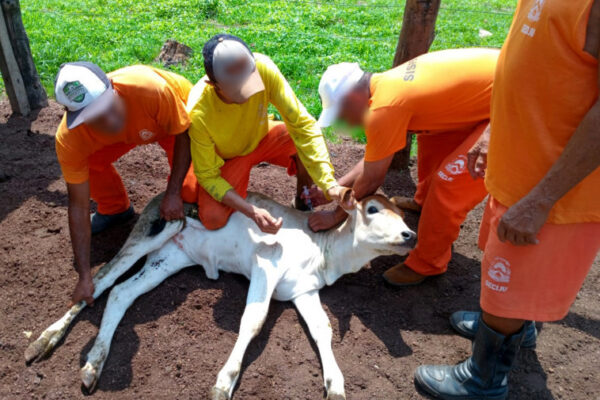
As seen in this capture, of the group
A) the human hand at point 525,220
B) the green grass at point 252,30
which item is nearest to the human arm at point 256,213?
the human hand at point 525,220

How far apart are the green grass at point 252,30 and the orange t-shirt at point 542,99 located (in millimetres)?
4293

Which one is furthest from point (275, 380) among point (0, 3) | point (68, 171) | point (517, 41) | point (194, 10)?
point (194, 10)

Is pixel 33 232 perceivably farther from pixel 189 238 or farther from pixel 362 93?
pixel 362 93

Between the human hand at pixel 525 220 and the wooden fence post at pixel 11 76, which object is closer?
the human hand at pixel 525 220

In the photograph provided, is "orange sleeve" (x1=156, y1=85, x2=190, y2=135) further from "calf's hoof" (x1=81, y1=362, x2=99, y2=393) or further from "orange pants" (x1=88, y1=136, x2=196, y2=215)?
"calf's hoof" (x1=81, y1=362, x2=99, y2=393)

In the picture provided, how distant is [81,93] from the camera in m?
3.01

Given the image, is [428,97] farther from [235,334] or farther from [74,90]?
[74,90]

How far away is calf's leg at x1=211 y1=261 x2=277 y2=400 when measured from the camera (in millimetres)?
3014

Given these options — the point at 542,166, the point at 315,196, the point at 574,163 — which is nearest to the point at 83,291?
the point at 315,196

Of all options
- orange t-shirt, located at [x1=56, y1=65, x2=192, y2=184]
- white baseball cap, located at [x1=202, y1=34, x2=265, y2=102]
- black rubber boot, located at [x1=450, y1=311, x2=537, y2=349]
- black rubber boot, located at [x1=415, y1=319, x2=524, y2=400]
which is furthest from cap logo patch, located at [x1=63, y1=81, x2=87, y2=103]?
black rubber boot, located at [x1=450, y1=311, x2=537, y2=349]

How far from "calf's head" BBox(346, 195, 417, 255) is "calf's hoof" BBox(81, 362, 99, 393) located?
1.90m

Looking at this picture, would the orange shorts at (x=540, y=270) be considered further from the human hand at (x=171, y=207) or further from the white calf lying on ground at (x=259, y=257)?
the human hand at (x=171, y=207)

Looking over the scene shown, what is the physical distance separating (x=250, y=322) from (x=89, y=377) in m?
1.02

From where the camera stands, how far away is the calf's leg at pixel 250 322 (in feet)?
9.89
